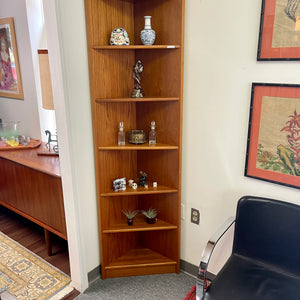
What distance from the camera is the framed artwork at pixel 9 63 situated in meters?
2.95

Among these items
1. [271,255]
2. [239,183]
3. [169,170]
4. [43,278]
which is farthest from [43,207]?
[271,255]

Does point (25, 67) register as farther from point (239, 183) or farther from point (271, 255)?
point (271, 255)

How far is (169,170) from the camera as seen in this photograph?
2098mm

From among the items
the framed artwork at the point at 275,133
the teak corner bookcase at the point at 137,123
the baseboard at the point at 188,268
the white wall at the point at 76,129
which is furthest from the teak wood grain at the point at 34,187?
the framed artwork at the point at 275,133

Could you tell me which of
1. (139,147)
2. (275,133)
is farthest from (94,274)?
→ (275,133)

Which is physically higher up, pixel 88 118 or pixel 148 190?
pixel 88 118

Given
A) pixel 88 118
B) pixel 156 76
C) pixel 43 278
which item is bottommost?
pixel 43 278

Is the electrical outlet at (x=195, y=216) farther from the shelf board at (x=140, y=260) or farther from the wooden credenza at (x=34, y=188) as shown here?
the wooden credenza at (x=34, y=188)

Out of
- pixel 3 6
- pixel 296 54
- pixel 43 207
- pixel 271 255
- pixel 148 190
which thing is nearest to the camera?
pixel 296 54

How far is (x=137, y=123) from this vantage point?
7.15 feet

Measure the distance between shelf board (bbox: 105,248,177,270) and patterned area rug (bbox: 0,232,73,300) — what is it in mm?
366

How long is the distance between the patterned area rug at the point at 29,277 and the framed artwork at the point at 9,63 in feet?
5.08

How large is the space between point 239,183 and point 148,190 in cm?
61

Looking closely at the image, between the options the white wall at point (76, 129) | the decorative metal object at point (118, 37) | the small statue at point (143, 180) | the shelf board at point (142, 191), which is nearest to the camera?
the white wall at point (76, 129)
